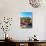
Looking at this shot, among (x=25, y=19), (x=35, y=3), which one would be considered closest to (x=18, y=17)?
(x=25, y=19)

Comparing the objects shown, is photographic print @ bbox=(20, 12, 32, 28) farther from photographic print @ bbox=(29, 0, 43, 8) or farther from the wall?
photographic print @ bbox=(29, 0, 43, 8)

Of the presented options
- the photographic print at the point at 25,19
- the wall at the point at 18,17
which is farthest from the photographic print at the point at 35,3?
the photographic print at the point at 25,19

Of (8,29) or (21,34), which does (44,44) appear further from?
(8,29)

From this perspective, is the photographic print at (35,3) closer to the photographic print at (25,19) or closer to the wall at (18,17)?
the wall at (18,17)

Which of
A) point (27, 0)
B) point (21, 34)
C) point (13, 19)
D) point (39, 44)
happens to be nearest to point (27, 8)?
point (27, 0)

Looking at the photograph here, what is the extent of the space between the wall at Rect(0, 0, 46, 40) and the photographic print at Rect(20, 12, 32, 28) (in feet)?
0.44

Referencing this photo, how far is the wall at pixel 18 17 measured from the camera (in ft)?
17.3

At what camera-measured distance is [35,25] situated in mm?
5371

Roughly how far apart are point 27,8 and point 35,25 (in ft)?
2.34

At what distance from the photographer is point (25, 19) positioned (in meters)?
5.37

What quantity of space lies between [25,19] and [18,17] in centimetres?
28

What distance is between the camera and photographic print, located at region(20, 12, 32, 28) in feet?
17.5

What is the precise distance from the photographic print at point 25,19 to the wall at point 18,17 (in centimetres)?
13

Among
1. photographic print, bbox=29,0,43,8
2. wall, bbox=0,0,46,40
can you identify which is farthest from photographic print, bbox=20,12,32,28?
photographic print, bbox=29,0,43,8
